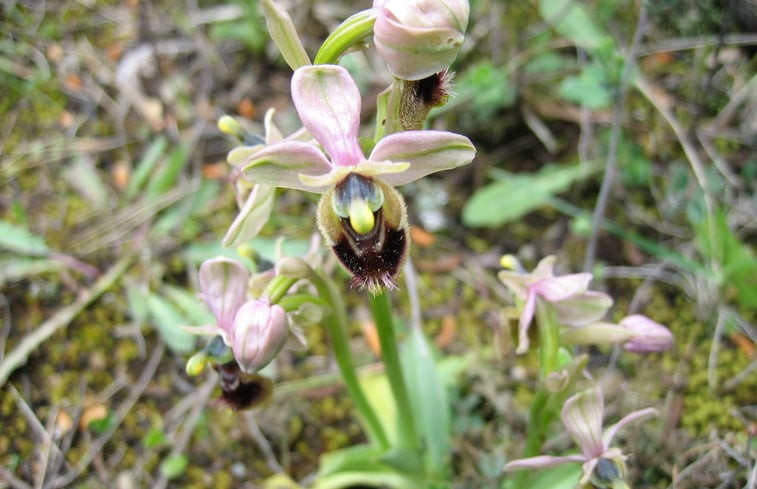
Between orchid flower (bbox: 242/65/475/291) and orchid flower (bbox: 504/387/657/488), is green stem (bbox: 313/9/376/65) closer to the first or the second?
orchid flower (bbox: 242/65/475/291)

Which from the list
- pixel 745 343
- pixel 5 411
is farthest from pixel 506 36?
pixel 5 411

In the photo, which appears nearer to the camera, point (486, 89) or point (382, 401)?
point (382, 401)

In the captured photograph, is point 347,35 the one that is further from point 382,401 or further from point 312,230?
point 312,230

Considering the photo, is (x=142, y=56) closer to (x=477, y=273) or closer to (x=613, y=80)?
(x=477, y=273)

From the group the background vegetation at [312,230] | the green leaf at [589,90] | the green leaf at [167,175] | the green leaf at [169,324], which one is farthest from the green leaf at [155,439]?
the green leaf at [589,90]

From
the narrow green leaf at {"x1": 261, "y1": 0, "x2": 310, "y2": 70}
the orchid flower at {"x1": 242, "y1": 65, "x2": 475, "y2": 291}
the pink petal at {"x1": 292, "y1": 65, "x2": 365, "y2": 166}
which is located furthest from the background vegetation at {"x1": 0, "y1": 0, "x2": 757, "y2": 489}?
the narrow green leaf at {"x1": 261, "y1": 0, "x2": 310, "y2": 70}

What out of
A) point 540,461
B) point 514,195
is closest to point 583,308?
point 540,461

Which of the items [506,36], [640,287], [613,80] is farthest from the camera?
[506,36]
